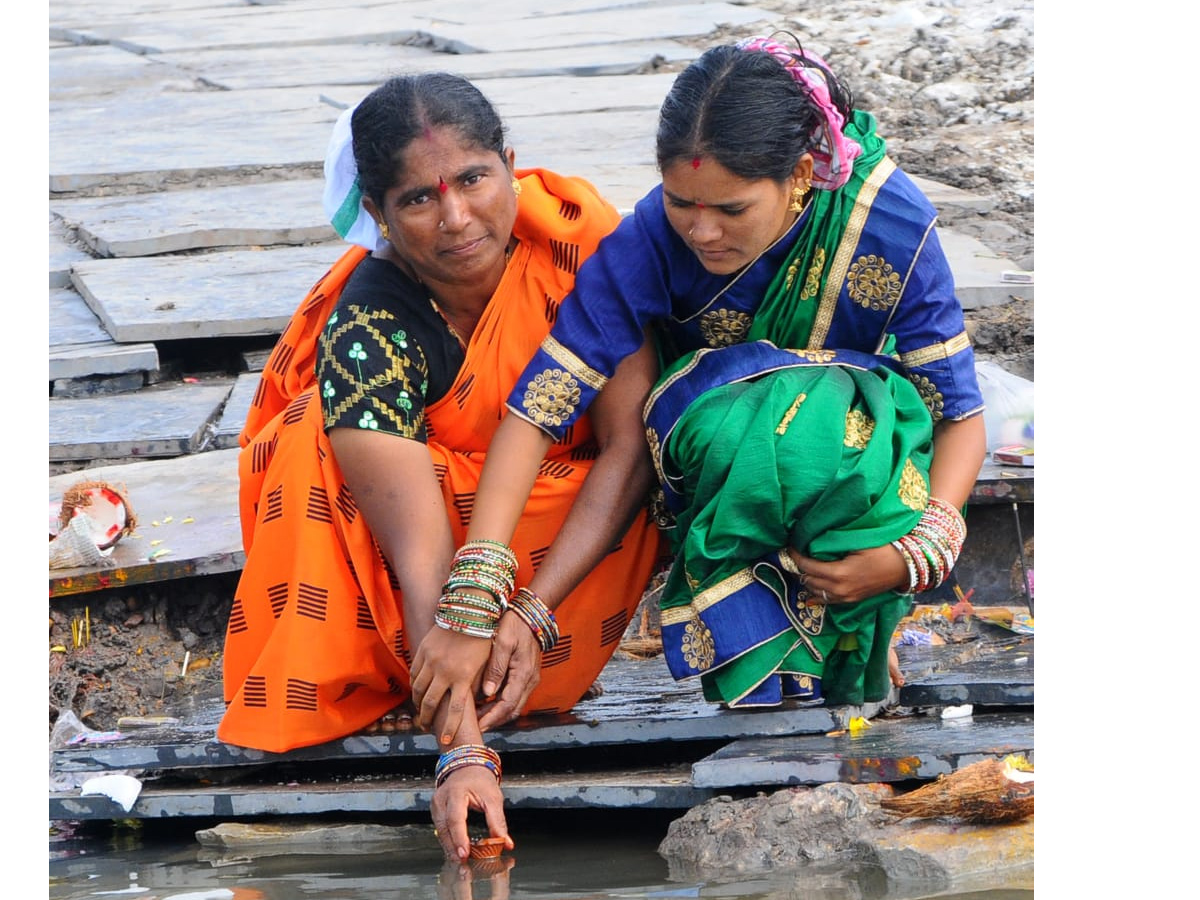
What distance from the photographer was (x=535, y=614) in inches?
109

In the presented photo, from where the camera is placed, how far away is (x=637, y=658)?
11.9 ft

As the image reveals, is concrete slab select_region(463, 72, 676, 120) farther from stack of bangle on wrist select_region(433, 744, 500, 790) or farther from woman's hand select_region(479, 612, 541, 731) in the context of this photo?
stack of bangle on wrist select_region(433, 744, 500, 790)

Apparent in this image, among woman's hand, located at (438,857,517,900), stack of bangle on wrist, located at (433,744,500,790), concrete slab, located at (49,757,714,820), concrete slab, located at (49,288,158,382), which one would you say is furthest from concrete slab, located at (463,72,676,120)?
woman's hand, located at (438,857,517,900)

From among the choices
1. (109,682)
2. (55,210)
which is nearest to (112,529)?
(109,682)

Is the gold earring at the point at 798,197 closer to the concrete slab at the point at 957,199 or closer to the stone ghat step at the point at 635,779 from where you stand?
the stone ghat step at the point at 635,779

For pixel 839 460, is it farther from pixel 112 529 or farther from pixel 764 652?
pixel 112 529

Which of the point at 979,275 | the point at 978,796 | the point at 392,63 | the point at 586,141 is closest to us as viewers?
the point at 978,796

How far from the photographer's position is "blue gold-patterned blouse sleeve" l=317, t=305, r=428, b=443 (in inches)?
111

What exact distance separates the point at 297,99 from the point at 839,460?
7301 millimetres

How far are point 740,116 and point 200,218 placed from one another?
168 inches

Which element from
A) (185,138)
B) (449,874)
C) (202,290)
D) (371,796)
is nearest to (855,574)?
(449,874)

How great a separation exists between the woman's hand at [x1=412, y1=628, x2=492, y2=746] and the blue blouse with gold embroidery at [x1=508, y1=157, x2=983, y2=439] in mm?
431

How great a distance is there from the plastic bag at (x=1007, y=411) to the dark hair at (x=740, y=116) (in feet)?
5.02

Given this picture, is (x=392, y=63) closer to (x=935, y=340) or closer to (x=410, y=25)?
(x=410, y=25)
